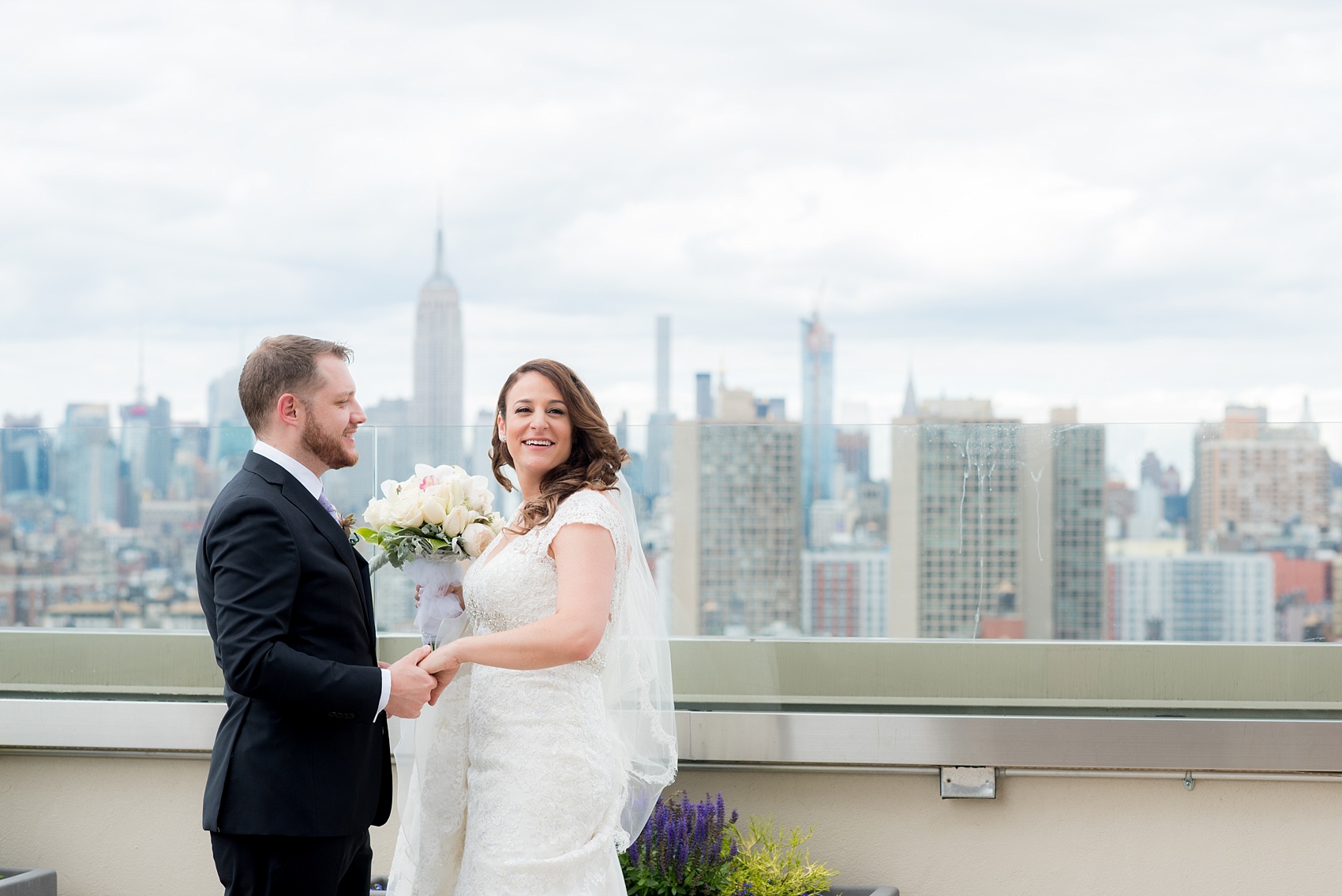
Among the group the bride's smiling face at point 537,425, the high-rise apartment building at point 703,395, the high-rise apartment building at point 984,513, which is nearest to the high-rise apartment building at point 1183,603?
the high-rise apartment building at point 984,513

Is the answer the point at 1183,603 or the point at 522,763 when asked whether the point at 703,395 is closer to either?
the point at 1183,603

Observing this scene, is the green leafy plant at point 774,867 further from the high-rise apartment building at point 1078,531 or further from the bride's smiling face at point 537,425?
the bride's smiling face at point 537,425

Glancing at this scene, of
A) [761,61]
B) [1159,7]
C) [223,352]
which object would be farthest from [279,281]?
[1159,7]

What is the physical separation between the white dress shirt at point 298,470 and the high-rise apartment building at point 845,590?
5.87ft

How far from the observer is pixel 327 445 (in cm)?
207

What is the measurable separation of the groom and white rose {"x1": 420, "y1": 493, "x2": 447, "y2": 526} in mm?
165

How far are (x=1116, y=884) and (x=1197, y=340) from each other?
174ft

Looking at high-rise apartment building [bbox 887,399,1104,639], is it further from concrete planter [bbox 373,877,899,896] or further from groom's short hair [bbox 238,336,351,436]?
groom's short hair [bbox 238,336,351,436]

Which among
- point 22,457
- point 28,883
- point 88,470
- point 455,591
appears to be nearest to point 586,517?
point 455,591

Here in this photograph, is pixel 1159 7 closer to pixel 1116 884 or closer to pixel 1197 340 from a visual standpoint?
pixel 1197 340

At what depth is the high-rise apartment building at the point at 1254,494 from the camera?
22.8ft

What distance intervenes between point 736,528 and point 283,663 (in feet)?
Result: 8.03

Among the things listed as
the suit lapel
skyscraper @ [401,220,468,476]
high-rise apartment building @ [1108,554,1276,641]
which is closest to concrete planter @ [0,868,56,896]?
the suit lapel

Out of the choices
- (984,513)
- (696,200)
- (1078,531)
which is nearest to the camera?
(984,513)
